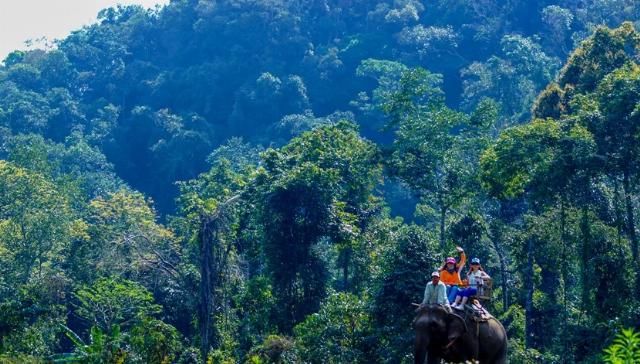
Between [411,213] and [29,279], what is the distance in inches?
842

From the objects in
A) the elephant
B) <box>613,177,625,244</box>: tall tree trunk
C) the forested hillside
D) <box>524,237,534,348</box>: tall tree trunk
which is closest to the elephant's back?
the elephant

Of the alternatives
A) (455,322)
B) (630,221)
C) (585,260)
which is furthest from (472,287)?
(630,221)

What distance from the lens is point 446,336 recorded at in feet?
45.1

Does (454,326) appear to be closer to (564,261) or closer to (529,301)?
(564,261)

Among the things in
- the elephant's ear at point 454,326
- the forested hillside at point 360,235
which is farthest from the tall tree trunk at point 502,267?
the elephant's ear at point 454,326

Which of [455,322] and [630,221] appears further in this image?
[630,221]

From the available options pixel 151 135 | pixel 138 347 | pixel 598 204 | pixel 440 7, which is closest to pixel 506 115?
pixel 440 7

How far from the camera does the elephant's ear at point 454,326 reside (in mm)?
13750

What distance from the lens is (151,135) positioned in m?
67.9

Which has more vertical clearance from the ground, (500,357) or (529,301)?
(529,301)

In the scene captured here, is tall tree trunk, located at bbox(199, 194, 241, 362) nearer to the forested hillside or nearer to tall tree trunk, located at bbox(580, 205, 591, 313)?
the forested hillside

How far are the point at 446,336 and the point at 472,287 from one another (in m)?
0.84

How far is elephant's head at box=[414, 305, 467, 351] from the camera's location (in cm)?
1359

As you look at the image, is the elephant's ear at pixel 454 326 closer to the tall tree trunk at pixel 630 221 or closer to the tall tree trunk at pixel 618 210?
the tall tree trunk at pixel 630 221
